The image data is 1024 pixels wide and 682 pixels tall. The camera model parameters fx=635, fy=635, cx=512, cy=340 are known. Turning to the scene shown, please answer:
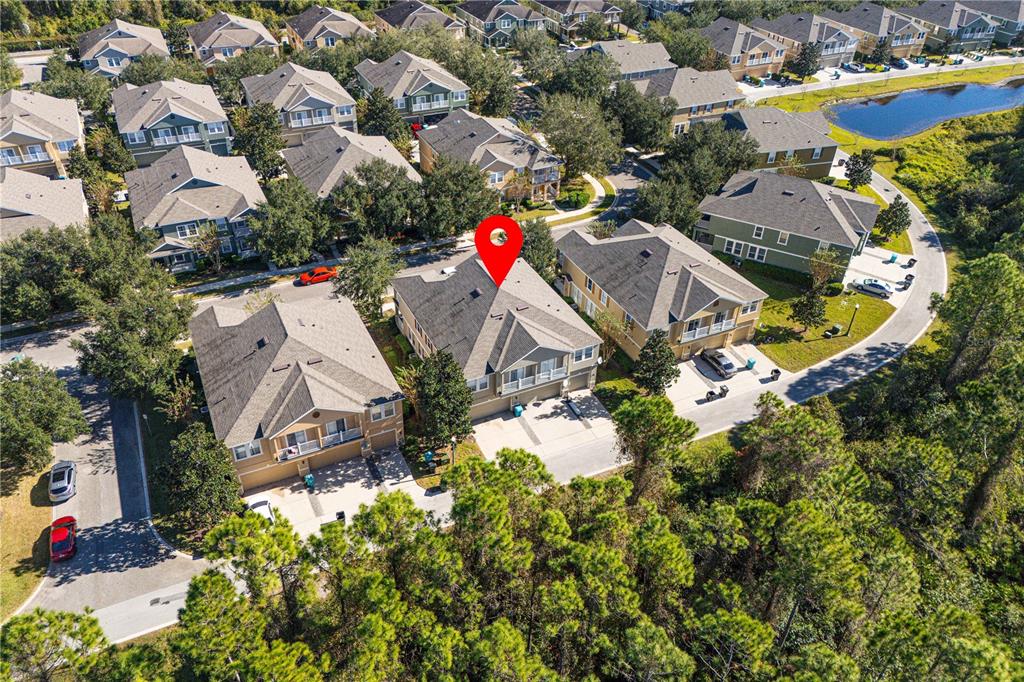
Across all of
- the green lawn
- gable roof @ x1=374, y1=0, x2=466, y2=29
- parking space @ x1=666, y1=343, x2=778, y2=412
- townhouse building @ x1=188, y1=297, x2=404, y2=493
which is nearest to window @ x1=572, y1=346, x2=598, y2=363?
parking space @ x1=666, y1=343, x2=778, y2=412

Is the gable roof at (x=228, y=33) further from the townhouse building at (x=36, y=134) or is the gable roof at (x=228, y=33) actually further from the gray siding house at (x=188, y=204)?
the gray siding house at (x=188, y=204)

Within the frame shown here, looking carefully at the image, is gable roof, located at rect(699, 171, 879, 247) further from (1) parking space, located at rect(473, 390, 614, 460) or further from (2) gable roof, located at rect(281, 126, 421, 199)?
(2) gable roof, located at rect(281, 126, 421, 199)

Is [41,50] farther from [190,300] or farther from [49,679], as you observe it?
[49,679]

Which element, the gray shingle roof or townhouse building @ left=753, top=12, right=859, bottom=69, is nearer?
the gray shingle roof

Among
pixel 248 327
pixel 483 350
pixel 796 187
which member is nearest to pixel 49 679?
pixel 248 327

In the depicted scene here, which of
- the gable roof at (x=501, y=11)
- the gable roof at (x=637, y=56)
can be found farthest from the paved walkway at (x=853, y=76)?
the gable roof at (x=501, y=11)

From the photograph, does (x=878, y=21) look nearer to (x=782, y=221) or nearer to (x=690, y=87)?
(x=690, y=87)
